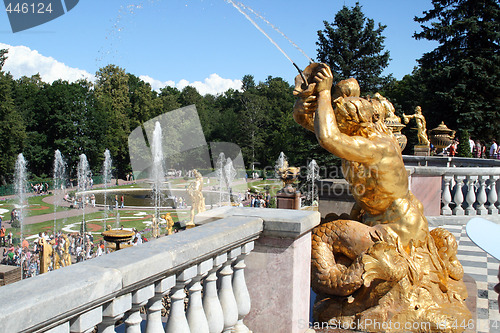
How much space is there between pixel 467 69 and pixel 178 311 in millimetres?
32042

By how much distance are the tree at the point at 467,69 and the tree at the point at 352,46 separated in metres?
3.70

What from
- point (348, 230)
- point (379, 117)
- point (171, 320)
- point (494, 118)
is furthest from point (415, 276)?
point (494, 118)

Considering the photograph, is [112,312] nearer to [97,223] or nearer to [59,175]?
[97,223]

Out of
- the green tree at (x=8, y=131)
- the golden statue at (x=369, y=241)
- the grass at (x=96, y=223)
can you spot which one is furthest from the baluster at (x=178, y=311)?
the green tree at (x=8, y=131)

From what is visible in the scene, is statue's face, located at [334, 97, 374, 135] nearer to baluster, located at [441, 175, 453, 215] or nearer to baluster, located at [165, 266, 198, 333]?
baluster, located at [165, 266, 198, 333]

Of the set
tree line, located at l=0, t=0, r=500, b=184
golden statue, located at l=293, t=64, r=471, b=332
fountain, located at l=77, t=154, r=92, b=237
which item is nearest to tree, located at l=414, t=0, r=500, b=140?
tree line, located at l=0, t=0, r=500, b=184

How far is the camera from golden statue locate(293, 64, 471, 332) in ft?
13.4

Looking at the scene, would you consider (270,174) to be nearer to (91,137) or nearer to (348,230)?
(91,137)

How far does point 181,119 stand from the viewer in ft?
209

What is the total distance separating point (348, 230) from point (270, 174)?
57.0 m

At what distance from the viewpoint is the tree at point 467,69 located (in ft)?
99.7

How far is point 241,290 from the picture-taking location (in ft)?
10.4

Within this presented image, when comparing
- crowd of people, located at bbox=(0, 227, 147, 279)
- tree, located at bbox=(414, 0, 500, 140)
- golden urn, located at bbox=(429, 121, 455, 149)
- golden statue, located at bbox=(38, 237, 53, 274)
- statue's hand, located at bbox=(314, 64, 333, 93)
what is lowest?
crowd of people, located at bbox=(0, 227, 147, 279)

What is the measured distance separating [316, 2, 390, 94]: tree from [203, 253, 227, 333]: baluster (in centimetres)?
3217
